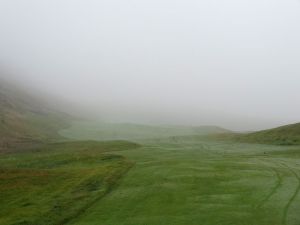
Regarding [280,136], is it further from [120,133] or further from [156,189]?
[120,133]

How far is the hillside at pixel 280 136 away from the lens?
8816 centimetres

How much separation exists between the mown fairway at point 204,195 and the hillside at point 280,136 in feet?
82.0

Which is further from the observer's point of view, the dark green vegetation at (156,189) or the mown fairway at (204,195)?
the dark green vegetation at (156,189)

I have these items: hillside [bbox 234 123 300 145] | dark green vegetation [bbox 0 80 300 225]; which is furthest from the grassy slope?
hillside [bbox 234 123 300 145]

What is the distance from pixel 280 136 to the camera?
92875 millimetres

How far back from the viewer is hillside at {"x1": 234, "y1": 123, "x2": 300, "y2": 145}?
88.2 m

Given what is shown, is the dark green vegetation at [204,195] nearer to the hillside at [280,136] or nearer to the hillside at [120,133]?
the hillside at [280,136]

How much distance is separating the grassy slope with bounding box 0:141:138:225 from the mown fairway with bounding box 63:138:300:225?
1887 mm

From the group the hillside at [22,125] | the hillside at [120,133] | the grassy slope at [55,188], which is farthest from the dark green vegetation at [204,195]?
the hillside at [120,133]

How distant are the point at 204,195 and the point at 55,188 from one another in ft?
56.9

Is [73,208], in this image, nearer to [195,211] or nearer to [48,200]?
[48,200]

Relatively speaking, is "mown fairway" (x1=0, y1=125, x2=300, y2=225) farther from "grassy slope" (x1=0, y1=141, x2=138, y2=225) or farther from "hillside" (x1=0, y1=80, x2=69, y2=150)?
"hillside" (x1=0, y1=80, x2=69, y2=150)

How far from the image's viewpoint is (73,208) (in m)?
41.9

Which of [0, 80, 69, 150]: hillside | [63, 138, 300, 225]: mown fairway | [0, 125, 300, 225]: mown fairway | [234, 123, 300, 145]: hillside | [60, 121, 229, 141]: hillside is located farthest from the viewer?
[60, 121, 229, 141]: hillside
